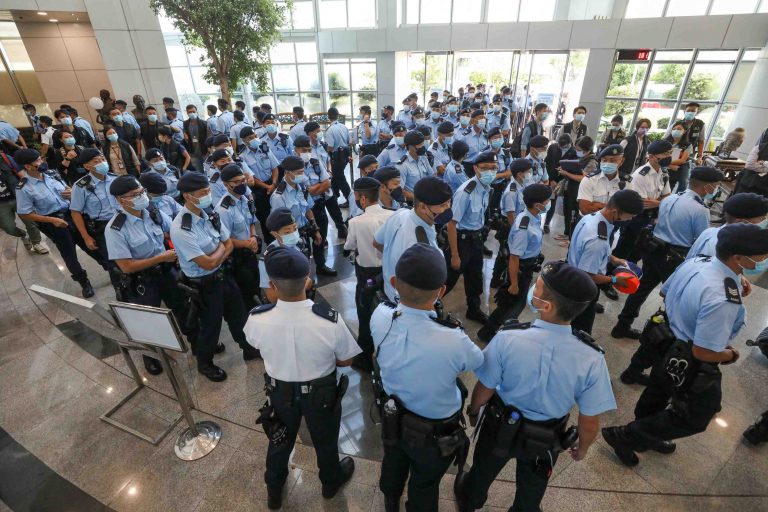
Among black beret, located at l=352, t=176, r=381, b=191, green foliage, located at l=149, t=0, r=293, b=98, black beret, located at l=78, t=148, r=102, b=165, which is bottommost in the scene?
black beret, located at l=352, t=176, r=381, b=191

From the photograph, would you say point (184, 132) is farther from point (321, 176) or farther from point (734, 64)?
point (734, 64)

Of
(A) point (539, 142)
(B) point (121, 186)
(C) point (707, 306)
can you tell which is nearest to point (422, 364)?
(C) point (707, 306)

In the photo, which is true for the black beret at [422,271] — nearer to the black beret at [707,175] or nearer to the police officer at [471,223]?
the police officer at [471,223]

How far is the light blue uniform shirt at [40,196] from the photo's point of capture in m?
4.20

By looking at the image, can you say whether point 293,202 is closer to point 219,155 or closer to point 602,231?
point 219,155

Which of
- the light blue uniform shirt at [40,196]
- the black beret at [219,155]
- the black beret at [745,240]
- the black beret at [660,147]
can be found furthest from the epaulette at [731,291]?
the light blue uniform shirt at [40,196]

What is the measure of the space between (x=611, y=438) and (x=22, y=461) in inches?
172

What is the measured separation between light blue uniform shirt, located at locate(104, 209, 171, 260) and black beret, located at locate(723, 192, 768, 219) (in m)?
4.79

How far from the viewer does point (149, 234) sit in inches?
124

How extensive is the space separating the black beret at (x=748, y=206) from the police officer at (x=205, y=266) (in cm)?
414

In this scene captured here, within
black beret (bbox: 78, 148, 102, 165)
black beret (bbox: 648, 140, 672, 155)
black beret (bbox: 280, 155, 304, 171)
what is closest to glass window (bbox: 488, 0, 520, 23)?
black beret (bbox: 648, 140, 672, 155)

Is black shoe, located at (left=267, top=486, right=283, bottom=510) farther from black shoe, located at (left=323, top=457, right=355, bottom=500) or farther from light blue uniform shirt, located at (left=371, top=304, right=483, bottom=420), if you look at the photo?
light blue uniform shirt, located at (left=371, top=304, right=483, bottom=420)

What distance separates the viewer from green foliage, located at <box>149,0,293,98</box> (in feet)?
28.1

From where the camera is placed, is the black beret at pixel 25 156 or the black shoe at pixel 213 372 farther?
the black beret at pixel 25 156
